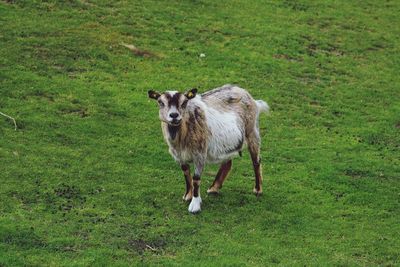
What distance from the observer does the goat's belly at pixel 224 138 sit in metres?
16.8

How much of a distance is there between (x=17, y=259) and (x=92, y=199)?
3326 mm

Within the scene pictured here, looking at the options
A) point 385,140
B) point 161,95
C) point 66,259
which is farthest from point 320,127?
point 66,259

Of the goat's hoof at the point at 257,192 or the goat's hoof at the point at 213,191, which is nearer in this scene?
the goat's hoof at the point at 213,191

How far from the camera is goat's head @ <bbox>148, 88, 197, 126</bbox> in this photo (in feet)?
51.1

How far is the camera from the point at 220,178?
58.6 ft

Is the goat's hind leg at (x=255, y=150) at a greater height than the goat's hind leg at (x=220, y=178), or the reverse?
the goat's hind leg at (x=255, y=150)

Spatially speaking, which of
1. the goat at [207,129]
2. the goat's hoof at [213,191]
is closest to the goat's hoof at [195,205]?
the goat at [207,129]

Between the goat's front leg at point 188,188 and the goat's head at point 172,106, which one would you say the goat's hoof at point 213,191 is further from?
the goat's head at point 172,106

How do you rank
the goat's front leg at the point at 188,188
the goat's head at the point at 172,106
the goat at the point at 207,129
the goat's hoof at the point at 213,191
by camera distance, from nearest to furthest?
the goat's head at the point at 172,106 < the goat at the point at 207,129 < the goat's front leg at the point at 188,188 < the goat's hoof at the point at 213,191

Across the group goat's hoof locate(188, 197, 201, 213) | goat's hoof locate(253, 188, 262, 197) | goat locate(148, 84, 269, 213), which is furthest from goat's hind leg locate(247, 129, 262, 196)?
goat's hoof locate(188, 197, 201, 213)

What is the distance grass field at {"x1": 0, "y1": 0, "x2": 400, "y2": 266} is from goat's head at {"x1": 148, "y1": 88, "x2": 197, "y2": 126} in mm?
2196

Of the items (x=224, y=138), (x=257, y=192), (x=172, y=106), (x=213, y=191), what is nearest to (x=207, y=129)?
(x=224, y=138)

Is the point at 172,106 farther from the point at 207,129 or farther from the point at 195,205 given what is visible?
the point at 195,205

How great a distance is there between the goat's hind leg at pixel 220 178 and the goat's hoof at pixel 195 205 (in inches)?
48.6
